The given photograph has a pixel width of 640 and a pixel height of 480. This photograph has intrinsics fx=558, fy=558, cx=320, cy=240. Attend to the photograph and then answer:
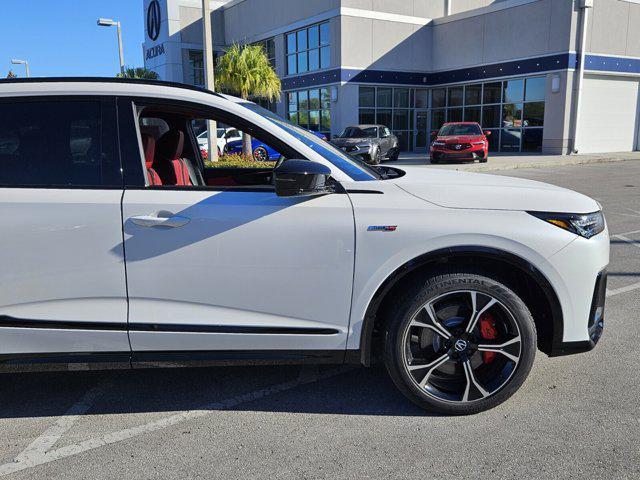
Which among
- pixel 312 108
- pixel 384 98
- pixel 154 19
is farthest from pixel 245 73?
pixel 154 19

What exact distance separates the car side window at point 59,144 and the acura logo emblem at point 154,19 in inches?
1497

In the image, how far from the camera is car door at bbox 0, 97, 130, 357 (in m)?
2.82

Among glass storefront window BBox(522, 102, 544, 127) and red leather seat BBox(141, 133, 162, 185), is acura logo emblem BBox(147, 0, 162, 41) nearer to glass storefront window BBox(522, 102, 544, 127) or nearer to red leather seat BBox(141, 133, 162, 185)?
glass storefront window BBox(522, 102, 544, 127)

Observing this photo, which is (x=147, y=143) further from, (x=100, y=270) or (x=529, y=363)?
(x=529, y=363)

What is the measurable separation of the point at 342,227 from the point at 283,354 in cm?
76

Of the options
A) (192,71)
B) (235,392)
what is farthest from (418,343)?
(192,71)

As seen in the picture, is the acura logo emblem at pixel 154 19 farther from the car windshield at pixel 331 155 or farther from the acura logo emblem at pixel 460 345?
the acura logo emblem at pixel 460 345

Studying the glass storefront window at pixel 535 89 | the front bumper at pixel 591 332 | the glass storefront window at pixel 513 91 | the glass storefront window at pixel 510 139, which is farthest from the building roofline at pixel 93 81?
the glass storefront window at pixel 510 139

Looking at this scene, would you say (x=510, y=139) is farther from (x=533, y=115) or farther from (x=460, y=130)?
(x=460, y=130)

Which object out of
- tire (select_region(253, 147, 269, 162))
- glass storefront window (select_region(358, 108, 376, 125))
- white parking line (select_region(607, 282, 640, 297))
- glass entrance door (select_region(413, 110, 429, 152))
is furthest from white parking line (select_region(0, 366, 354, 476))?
glass entrance door (select_region(413, 110, 429, 152))

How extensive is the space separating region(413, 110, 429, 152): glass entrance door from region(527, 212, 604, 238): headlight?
91.6 ft

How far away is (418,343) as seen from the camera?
123 inches

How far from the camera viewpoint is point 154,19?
38000mm

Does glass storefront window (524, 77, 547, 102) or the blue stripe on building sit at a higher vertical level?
the blue stripe on building
